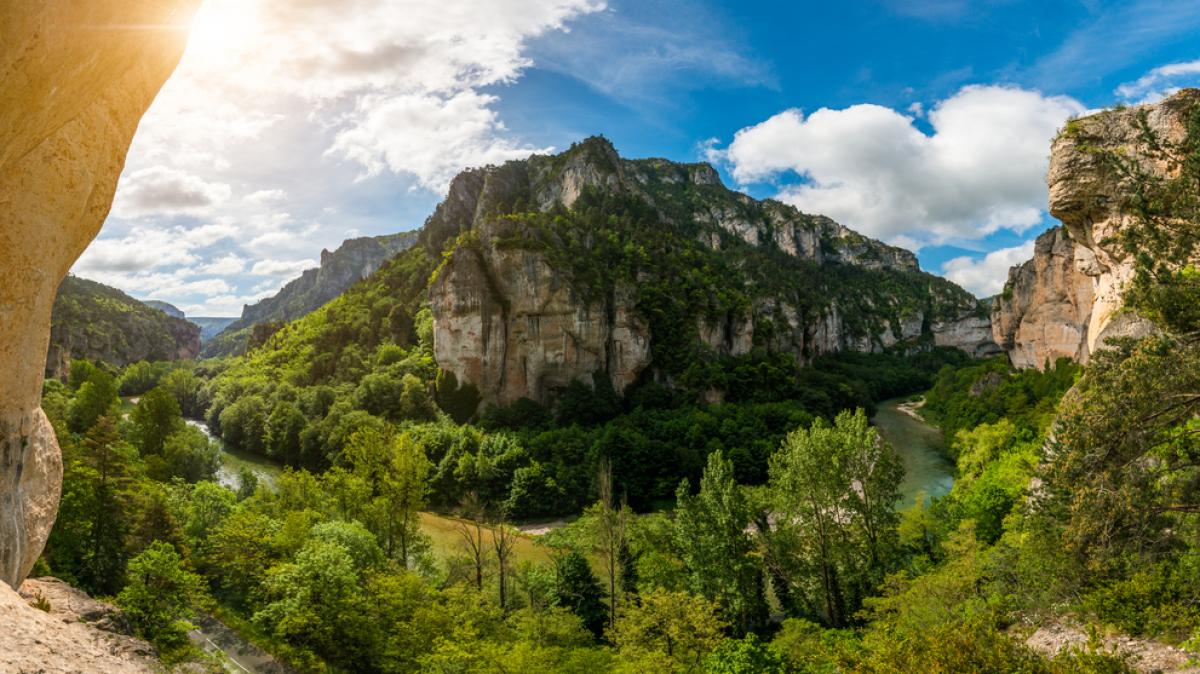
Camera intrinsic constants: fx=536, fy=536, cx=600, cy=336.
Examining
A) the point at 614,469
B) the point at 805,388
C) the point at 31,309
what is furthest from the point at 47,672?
the point at 805,388

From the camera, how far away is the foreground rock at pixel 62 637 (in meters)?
6.38

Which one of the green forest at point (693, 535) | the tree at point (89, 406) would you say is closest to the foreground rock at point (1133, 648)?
the green forest at point (693, 535)

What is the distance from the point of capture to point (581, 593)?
2295cm

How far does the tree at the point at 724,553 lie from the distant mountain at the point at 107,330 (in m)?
80.4

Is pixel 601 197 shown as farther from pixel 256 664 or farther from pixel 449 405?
pixel 256 664

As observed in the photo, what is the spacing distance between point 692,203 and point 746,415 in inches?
3826

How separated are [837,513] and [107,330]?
5545 inches

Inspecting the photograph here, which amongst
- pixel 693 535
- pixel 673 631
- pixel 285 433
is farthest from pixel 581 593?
pixel 285 433

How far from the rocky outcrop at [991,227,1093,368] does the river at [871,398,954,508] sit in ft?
40.7

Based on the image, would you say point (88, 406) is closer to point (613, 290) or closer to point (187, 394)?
point (613, 290)

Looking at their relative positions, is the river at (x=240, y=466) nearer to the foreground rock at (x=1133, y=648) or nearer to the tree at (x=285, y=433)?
the tree at (x=285, y=433)

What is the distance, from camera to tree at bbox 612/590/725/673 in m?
16.2

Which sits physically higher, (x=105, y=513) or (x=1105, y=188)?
(x=1105, y=188)

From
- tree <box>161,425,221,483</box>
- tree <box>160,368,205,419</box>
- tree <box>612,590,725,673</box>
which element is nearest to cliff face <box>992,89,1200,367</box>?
tree <box>612,590,725,673</box>
